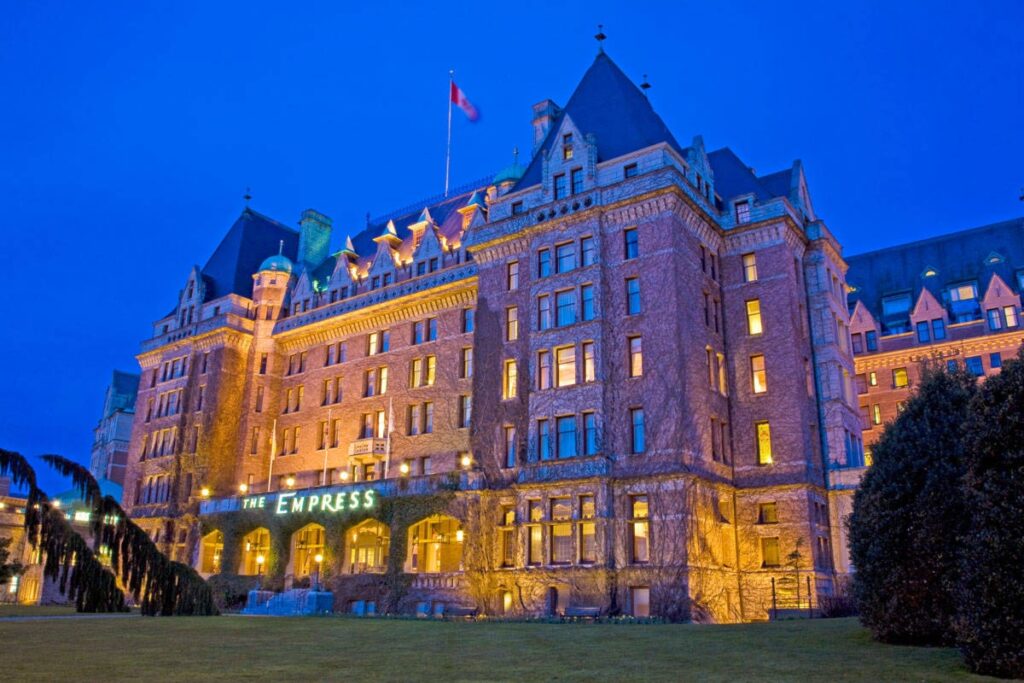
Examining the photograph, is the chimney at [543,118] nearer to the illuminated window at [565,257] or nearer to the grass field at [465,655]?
the illuminated window at [565,257]

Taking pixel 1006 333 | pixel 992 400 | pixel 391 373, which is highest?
pixel 1006 333

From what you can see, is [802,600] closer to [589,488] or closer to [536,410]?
[589,488]

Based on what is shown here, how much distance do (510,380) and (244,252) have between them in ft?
115

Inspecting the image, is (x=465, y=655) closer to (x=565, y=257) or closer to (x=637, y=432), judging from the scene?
(x=637, y=432)

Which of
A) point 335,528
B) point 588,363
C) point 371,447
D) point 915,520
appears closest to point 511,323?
point 588,363

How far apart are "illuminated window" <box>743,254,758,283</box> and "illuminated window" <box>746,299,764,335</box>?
1319 millimetres

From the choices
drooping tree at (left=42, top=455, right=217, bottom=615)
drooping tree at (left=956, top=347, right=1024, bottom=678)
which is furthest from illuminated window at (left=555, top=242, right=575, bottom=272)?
drooping tree at (left=956, top=347, right=1024, bottom=678)

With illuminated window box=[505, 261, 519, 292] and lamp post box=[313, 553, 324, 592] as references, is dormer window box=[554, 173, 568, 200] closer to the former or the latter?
illuminated window box=[505, 261, 519, 292]

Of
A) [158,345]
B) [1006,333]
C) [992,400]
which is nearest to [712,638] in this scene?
[992,400]

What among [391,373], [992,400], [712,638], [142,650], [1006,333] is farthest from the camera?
[1006,333]

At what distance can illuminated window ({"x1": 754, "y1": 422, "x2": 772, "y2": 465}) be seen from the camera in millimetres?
42531

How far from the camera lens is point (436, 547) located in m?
47.9

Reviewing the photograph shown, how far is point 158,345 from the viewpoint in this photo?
223ft

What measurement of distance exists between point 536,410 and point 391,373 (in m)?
16.0
